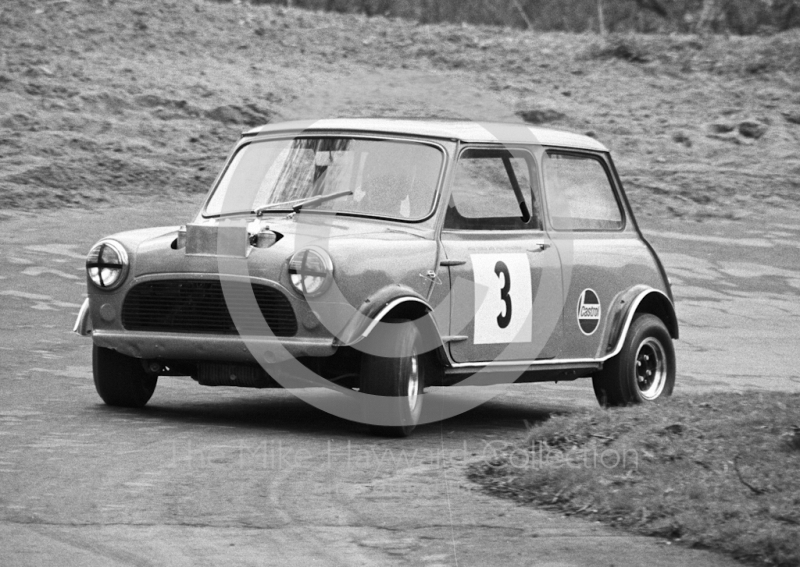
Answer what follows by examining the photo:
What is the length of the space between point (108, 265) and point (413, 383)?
5.80 ft

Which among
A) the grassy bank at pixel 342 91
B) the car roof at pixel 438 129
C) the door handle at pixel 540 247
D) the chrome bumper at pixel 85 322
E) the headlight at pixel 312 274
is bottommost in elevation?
the grassy bank at pixel 342 91

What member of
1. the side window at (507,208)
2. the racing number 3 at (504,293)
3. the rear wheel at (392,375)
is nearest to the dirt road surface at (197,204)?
the rear wheel at (392,375)

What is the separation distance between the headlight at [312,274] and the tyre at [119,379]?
1.42 metres

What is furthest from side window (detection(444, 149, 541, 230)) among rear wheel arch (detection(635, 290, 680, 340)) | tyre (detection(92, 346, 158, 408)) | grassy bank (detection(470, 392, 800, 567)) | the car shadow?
tyre (detection(92, 346, 158, 408))

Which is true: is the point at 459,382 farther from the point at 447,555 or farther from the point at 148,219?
the point at 148,219

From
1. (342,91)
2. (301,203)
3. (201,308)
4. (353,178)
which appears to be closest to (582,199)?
(353,178)

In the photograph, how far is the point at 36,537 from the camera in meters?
5.09

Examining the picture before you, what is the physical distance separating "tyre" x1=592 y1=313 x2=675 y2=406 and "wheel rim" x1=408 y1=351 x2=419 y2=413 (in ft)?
5.83

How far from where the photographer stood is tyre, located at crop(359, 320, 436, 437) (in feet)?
24.5

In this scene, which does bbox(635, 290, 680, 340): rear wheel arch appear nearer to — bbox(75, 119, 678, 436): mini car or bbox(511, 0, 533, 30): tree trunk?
bbox(75, 119, 678, 436): mini car

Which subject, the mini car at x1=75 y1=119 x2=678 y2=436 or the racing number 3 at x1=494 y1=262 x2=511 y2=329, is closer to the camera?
the mini car at x1=75 y1=119 x2=678 y2=436

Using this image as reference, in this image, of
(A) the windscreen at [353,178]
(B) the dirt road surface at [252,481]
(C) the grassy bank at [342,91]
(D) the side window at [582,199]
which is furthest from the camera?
(C) the grassy bank at [342,91]

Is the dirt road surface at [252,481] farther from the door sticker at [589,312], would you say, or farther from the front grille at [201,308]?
the door sticker at [589,312]

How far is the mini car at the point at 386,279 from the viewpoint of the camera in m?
7.50
